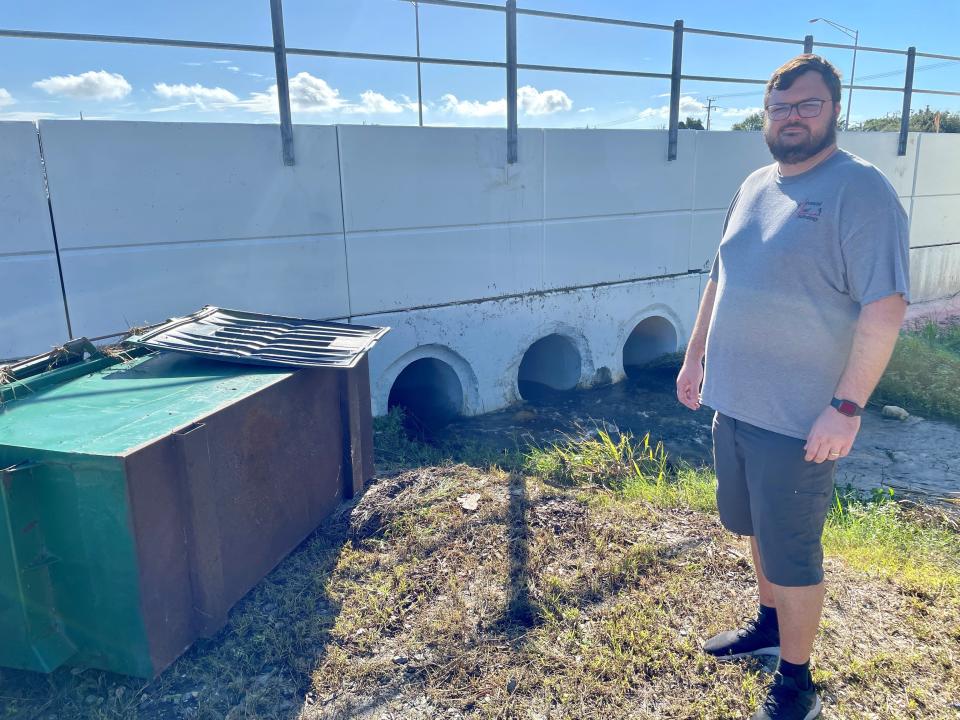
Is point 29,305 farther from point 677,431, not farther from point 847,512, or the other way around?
point 847,512

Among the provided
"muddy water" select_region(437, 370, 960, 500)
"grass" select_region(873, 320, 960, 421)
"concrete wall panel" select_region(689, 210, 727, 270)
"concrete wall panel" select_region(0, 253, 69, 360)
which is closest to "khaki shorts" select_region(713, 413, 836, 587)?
"muddy water" select_region(437, 370, 960, 500)

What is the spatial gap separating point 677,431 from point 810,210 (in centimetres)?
409

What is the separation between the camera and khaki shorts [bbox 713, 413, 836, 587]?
2.20 m

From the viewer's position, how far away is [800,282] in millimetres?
2178

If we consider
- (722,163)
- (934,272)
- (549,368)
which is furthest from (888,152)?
(549,368)

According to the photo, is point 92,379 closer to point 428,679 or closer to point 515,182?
point 428,679

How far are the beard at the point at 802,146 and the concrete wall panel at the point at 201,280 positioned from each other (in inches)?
145

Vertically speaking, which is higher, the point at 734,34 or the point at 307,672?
the point at 734,34

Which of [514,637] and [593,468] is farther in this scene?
[593,468]

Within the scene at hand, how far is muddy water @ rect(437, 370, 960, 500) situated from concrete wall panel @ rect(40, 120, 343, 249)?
83.5 inches

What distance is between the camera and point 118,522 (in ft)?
7.75

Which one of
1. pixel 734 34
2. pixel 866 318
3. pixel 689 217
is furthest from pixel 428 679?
pixel 734 34

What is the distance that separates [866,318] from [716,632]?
1.41 m

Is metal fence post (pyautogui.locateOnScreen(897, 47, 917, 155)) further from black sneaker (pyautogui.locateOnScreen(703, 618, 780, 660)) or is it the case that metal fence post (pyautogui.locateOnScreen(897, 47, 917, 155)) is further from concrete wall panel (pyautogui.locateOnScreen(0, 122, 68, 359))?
concrete wall panel (pyautogui.locateOnScreen(0, 122, 68, 359))
